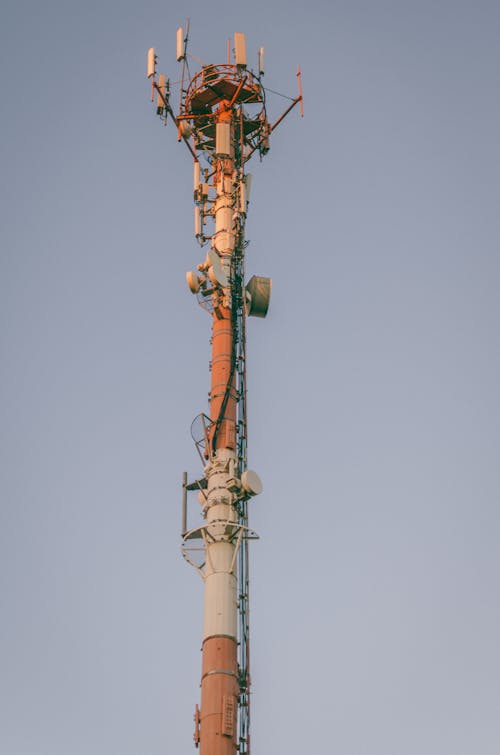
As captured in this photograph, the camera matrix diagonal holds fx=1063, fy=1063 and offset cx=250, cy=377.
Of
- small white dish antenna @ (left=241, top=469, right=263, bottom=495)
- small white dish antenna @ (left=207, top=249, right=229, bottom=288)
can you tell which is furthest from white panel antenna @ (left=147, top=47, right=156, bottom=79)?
small white dish antenna @ (left=241, top=469, right=263, bottom=495)

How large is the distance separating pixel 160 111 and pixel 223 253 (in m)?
8.39

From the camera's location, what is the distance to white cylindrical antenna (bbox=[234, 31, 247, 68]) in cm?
4684

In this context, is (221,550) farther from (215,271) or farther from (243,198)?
(243,198)

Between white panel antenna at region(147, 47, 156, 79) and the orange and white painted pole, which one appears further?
white panel antenna at region(147, 47, 156, 79)

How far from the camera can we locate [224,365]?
4053 cm

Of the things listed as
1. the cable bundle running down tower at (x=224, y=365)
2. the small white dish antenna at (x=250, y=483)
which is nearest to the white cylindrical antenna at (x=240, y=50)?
the cable bundle running down tower at (x=224, y=365)

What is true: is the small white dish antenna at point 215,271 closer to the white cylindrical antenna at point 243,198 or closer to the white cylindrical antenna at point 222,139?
the white cylindrical antenna at point 243,198

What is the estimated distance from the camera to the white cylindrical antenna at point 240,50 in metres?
46.8

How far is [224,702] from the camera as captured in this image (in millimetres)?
32875

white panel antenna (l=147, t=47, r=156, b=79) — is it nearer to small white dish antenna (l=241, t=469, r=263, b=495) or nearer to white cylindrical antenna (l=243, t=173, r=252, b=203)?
white cylindrical antenna (l=243, t=173, r=252, b=203)

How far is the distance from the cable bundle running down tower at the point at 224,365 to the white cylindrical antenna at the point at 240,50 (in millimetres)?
62

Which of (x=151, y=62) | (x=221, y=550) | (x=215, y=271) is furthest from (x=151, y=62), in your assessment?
(x=221, y=550)

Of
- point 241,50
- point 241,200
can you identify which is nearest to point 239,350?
point 241,200

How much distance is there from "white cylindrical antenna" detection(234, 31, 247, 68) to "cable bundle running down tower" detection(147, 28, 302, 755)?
0.20 ft
